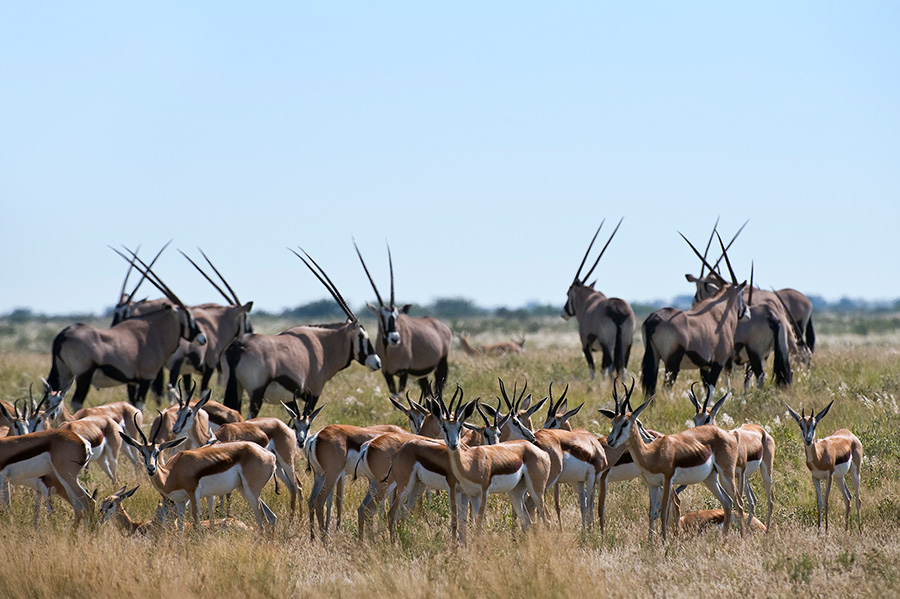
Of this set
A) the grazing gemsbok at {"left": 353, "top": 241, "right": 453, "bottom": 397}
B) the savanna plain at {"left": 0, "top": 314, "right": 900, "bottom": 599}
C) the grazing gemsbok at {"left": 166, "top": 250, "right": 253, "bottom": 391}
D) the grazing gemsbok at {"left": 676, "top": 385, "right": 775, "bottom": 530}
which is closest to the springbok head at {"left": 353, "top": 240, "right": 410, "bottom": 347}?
the grazing gemsbok at {"left": 353, "top": 241, "right": 453, "bottom": 397}

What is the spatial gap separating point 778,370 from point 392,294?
7062 mm

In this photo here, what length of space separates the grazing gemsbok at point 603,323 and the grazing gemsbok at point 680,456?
392 inches

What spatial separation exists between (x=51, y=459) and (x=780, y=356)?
12547 millimetres

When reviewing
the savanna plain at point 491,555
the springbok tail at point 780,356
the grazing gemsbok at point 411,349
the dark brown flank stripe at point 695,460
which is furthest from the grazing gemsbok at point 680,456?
the grazing gemsbok at point 411,349

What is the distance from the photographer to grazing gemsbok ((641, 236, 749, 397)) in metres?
16.4

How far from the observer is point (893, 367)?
18516mm

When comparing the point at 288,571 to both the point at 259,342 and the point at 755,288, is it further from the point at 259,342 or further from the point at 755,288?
the point at 755,288

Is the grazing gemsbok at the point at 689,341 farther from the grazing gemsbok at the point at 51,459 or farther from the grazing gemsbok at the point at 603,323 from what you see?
the grazing gemsbok at the point at 51,459

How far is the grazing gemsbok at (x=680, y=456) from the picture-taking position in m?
8.70

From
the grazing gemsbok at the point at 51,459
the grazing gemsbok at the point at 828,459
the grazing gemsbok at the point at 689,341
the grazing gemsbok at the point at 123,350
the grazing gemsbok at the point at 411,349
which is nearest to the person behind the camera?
the grazing gemsbok at the point at 828,459

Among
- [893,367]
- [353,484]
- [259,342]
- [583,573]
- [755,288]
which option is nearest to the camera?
[583,573]

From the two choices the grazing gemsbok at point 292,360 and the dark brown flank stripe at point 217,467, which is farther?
the grazing gemsbok at point 292,360

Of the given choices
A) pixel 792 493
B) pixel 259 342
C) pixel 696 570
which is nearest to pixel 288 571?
pixel 696 570

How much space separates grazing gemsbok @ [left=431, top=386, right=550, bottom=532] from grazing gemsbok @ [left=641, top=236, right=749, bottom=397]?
750cm
